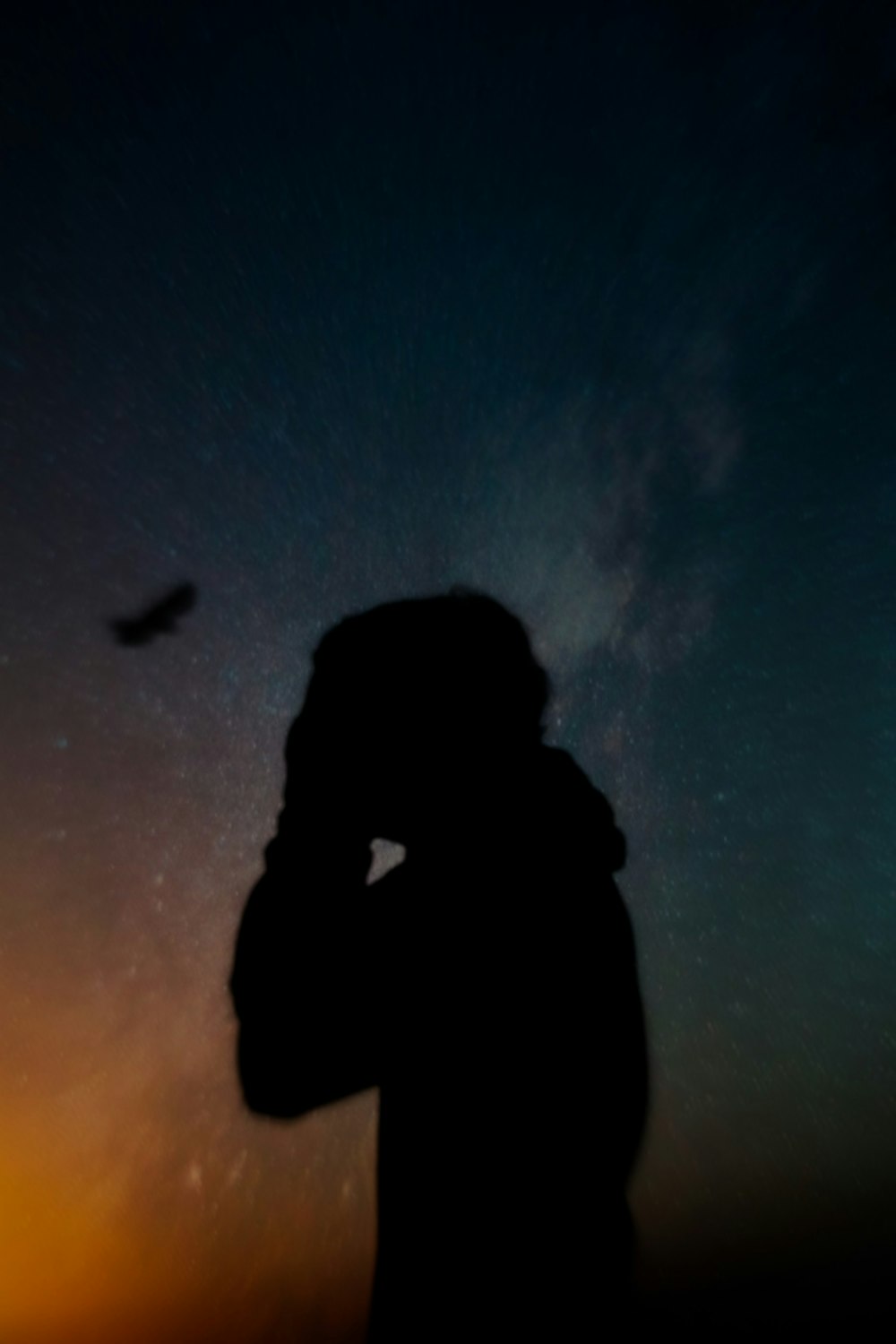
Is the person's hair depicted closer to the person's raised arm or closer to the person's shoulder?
the person's shoulder

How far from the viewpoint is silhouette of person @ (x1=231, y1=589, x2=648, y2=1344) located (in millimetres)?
A: 991

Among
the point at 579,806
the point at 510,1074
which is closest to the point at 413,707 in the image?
the point at 579,806

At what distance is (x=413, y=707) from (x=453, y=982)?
1.84ft

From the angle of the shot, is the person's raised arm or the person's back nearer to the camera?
the person's back

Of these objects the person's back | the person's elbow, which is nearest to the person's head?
the person's back

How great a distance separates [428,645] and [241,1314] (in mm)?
121851

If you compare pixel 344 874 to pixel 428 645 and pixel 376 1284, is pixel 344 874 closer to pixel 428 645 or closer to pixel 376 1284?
pixel 428 645

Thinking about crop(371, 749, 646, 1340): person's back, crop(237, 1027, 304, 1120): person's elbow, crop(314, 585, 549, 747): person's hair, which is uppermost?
crop(314, 585, 549, 747): person's hair

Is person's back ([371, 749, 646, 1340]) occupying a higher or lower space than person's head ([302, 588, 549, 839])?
lower

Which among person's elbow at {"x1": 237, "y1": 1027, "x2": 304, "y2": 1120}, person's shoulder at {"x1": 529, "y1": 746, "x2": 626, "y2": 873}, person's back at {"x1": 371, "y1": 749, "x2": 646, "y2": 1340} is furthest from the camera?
person's shoulder at {"x1": 529, "y1": 746, "x2": 626, "y2": 873}

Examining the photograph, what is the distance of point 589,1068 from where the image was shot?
114 centimetres

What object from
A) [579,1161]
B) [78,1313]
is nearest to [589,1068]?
[579,1161]

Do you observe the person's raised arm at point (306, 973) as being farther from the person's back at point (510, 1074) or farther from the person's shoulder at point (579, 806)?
the person's shoulder at point (579, 806)

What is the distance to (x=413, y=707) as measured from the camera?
140 centimetres
